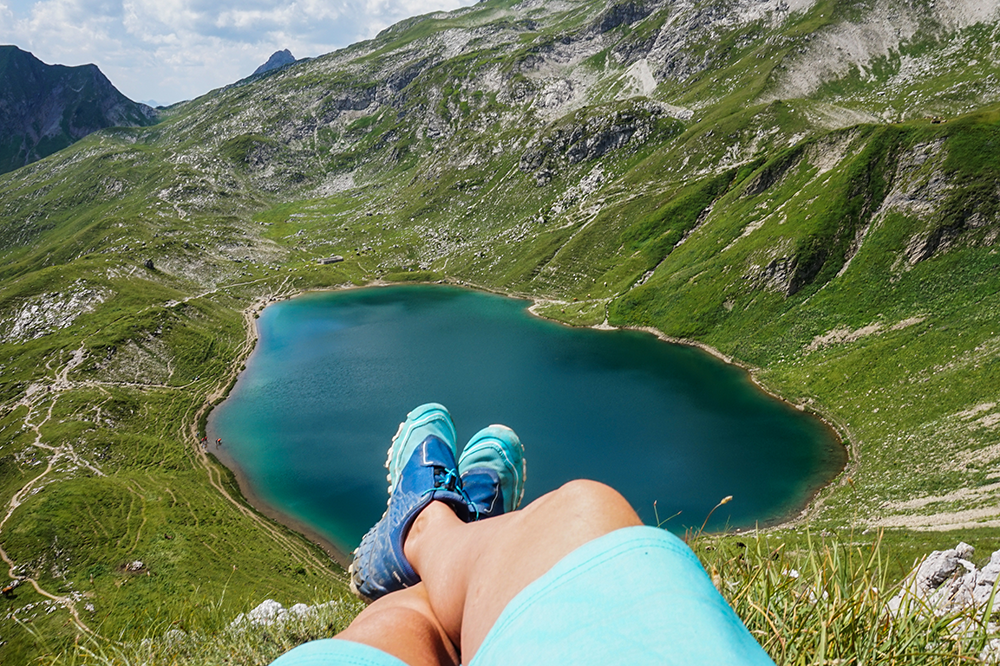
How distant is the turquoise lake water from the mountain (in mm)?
3153

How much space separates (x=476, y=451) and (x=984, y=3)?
5429 inches

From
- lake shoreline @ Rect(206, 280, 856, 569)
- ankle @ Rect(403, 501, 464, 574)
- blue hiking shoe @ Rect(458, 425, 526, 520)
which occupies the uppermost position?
ankle @ Rect(403, 501, 464, 574)

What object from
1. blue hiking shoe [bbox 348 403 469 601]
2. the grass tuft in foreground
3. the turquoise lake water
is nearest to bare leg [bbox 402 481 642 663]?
the grass tuft in foreground

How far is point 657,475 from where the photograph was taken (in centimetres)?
3209

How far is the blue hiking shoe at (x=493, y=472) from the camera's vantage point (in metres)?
6.46

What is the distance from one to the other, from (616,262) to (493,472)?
74.9 m

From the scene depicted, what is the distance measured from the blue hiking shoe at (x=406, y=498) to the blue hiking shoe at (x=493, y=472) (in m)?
0.31

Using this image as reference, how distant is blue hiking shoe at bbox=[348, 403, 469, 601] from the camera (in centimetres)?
439

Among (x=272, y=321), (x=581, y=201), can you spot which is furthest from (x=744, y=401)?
(x=272, y=321)

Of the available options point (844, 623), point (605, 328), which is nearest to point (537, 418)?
point (605, 328)

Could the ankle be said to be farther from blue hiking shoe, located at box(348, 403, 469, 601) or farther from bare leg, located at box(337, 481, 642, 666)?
bare leg, located at box(337, 481, 642, 666)

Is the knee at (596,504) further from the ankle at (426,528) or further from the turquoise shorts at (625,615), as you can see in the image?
the ankle at (426,528)

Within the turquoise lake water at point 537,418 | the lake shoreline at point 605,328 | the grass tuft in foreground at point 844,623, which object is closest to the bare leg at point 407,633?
the grass tuft in foreground at point 844,623

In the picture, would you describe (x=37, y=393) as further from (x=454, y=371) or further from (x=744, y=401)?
(x=744, y=401)
